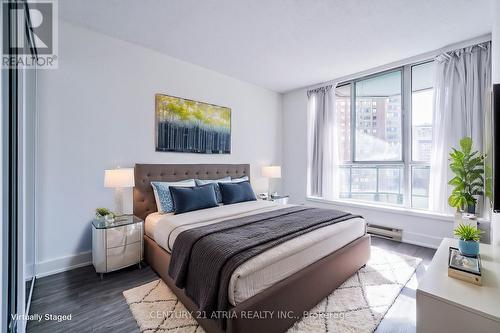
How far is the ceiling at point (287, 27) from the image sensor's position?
7.39ft

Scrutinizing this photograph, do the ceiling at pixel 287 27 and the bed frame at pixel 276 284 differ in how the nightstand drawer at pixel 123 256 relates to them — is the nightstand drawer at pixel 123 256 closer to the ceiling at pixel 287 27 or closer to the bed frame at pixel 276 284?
the bed frame at pixel 276 284

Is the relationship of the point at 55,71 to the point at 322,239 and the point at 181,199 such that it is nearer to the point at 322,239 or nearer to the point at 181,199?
the point at 181,199

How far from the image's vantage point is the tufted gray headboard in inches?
118

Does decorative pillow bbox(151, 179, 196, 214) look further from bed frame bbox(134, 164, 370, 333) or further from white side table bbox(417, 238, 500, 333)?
white side table bbox(417, 238, 500, 333)

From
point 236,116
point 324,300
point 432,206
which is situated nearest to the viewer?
point 324,300

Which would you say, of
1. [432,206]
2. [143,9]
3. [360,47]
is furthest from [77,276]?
[432,206]

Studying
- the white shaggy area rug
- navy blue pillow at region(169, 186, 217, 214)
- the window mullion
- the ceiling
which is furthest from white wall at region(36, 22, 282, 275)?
the window mullion

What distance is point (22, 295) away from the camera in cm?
143

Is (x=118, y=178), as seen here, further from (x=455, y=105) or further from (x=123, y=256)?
(x=455, y=105)

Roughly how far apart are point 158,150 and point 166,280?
1.79 metres

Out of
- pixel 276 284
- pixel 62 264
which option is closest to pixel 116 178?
pixel 62 264

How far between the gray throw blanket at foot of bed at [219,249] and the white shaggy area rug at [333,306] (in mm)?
256

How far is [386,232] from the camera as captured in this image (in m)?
3.62

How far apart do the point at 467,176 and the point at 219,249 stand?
3165mm
